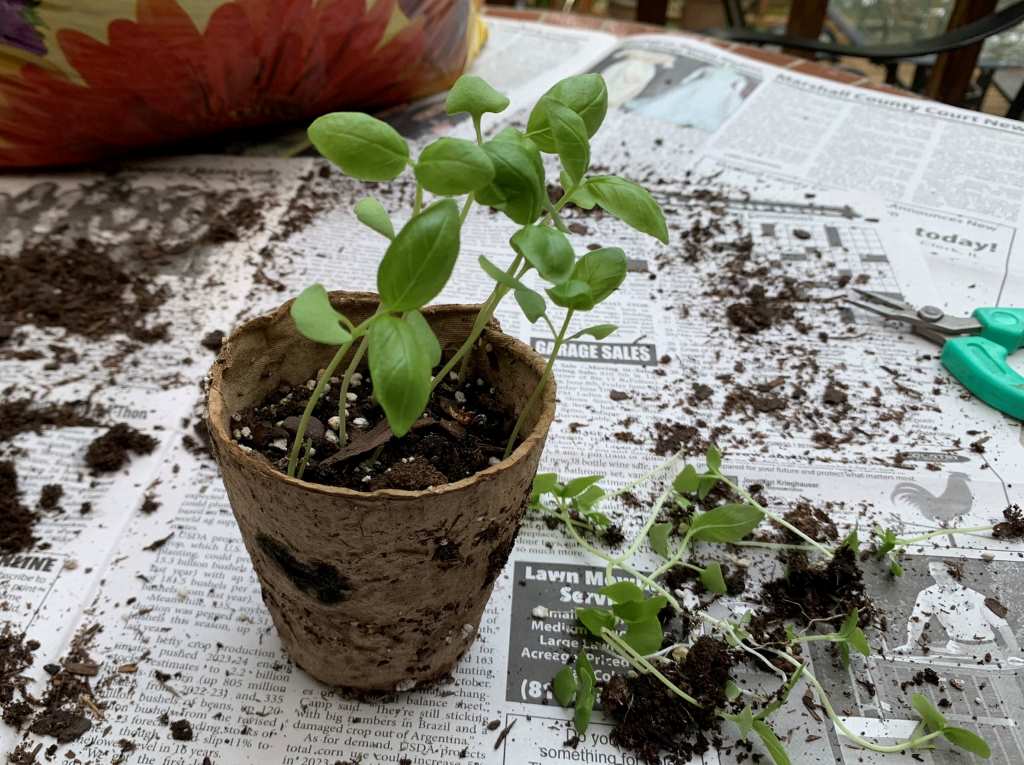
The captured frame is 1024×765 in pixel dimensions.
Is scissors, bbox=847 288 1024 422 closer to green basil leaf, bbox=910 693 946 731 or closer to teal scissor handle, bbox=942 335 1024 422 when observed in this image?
teal scissor handle, bbox=942 335 1024 422

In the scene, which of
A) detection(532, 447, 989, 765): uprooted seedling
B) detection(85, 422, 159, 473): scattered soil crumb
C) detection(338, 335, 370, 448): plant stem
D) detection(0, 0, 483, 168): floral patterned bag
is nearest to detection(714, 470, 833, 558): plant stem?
detection(532, 447, 989, 765): uprooted seedling

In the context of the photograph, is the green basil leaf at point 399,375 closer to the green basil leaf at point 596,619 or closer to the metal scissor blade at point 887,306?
the green basil leaf at point 596,619

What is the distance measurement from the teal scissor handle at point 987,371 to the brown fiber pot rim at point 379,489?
526 millimetres

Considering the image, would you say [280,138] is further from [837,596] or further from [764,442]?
[837,596]

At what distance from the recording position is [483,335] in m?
0.56

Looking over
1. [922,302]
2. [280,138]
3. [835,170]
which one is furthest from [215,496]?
[835,170]

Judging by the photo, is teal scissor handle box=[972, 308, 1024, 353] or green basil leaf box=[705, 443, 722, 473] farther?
teal scissor handle box=[972, 308, 1024, 353]

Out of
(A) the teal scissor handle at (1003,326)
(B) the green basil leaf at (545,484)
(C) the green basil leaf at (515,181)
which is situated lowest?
(B) the green basil leaf at (545,484)

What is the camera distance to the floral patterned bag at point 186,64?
900 mm

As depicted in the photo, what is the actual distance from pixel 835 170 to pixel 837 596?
2.28 feet

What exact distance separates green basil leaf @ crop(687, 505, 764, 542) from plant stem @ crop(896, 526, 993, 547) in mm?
136

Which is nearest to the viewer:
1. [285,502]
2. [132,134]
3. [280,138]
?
[285,502]

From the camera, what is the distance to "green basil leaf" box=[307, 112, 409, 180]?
0.39 metres

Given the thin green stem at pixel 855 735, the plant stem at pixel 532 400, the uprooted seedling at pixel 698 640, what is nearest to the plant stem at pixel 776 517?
the uprooted seedling at pixel 698 640
